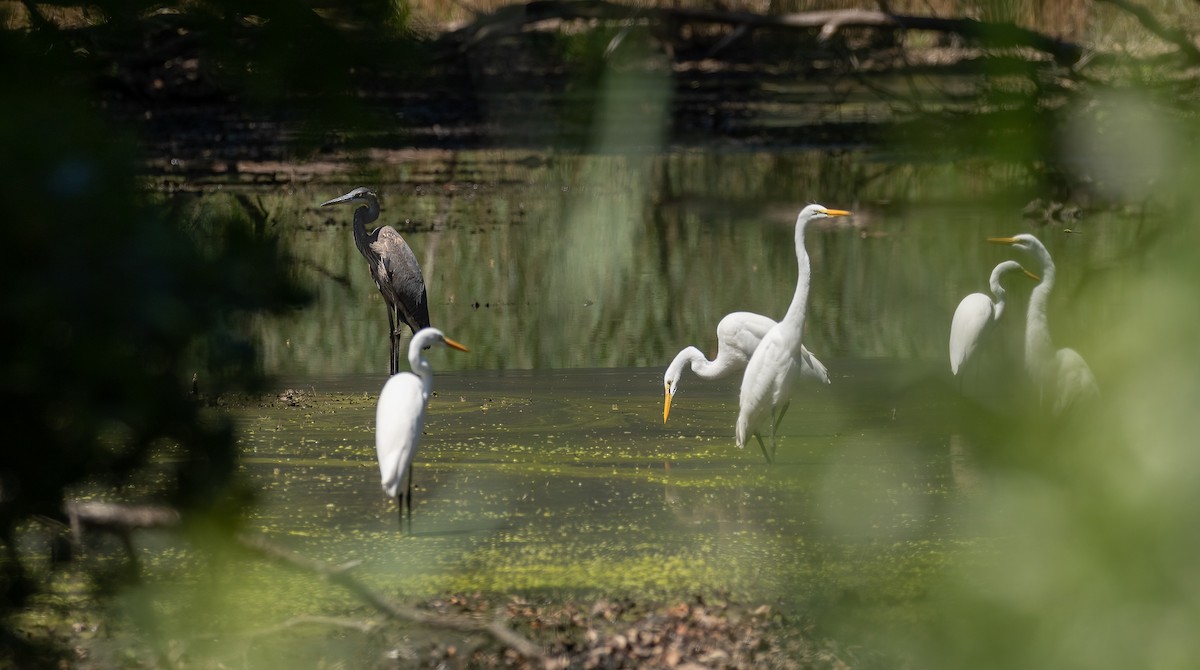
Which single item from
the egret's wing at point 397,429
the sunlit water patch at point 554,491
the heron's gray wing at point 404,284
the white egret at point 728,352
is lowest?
the sunlit water patch at point 554,491

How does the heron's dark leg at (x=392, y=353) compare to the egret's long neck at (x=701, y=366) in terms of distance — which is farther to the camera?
the heron's dark leg at (x=392, y=353)

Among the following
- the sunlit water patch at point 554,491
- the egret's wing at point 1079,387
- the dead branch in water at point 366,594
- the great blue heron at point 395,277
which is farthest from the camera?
the great blue heron at point 395,277

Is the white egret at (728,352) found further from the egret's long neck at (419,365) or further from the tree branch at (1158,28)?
the tree branch at (1158,28)

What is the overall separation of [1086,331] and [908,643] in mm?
160

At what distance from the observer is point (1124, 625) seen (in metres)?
0.50

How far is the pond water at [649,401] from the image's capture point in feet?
2.31

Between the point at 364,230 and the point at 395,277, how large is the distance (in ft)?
2.26

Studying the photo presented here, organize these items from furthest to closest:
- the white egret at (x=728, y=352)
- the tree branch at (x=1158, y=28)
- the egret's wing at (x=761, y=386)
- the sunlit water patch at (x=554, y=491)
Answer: the white egret at (x=728, y=352) < the egret's wing at (x=761, y=386) < the sunlit water patch at (x=554, y=491) < the tree branch at (x=1158, y=28)

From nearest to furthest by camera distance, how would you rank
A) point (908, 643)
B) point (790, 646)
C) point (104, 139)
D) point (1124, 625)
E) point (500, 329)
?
point (1124, 625)
point (908, 643)
point (104, 139)
point (790, 646)
point (500, 329)

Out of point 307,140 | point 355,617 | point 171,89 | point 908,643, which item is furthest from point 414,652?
point 171,89

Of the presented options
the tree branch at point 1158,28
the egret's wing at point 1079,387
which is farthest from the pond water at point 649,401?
the tree branch at point 1158,28

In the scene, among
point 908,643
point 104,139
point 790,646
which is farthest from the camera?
point 790,646

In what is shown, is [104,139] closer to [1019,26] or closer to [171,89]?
[1019,26]

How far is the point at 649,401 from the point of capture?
715 centimetres
